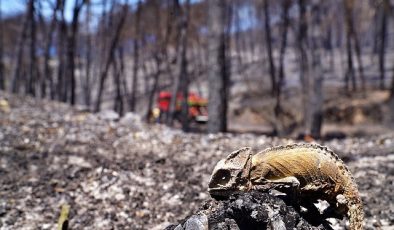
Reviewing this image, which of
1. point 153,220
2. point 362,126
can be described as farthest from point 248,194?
point 362,126

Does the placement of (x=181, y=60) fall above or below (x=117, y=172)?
above

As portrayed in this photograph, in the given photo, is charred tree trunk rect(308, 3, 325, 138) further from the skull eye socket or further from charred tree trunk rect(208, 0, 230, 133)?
the skull eye socket

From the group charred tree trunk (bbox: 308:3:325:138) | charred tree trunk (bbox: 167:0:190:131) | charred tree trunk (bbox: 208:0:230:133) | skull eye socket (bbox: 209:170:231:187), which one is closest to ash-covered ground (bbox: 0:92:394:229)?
charred tree trunk (bbox: 208:0:230:133)

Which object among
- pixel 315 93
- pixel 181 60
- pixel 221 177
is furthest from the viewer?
pixel 181 60

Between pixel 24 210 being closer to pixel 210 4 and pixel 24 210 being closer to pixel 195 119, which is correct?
pixel 210 4

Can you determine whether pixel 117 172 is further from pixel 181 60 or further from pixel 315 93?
pixel 181 60

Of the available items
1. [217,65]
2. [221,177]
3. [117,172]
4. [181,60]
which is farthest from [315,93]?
[221,177]
